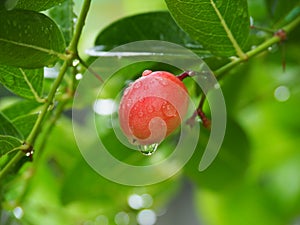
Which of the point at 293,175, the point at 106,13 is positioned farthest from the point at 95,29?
the point at 293,175

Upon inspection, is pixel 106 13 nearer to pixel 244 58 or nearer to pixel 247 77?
pixel 247 77

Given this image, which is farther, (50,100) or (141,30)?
(141,30)

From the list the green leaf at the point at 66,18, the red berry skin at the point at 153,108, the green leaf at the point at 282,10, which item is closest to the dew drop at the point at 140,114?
the red berry skin at the point at 153,108

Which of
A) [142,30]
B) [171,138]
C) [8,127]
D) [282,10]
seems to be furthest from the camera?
[171,138]

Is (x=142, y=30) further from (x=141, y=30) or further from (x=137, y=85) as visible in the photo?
(x=137, y=85)

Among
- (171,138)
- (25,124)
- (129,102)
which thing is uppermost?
(129,102)

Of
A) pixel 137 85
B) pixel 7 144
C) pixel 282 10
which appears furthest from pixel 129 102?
pixel 282 10

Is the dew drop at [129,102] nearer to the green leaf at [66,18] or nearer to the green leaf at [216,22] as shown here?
the green leaf at [216,22]

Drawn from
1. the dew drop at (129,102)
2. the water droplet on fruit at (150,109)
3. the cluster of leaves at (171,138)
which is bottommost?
the cluster of leaves at (171,138)

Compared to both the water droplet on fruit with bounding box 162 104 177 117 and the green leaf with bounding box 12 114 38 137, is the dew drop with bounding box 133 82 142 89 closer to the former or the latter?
the water droplet on fruit with bounding box 162 104 177 117
